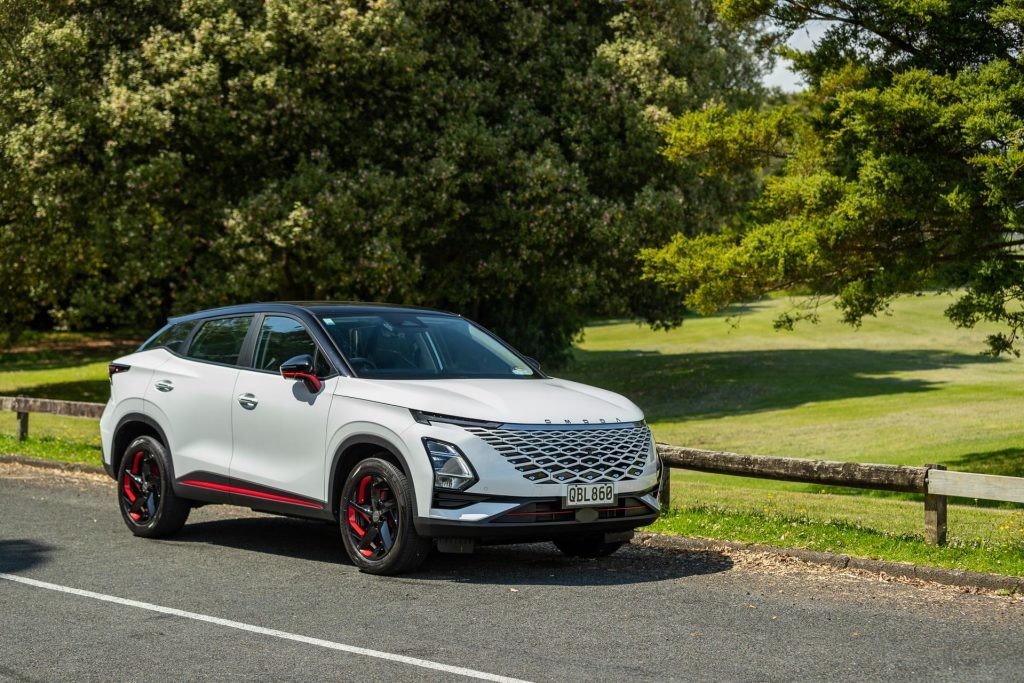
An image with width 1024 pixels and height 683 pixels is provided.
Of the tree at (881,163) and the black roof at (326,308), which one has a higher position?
the tree at (881,163)

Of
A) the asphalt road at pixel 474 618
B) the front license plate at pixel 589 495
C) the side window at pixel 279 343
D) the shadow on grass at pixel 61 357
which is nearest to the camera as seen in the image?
the asphalt road at pixel 474 618

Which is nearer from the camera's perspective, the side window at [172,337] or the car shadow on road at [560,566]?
the car shadow on road at [560,566]

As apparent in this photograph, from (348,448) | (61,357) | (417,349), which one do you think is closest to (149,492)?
(348,448)

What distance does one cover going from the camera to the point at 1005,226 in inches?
641

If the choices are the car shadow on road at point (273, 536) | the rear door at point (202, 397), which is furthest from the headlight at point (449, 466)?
the rear door at point (202, 397)

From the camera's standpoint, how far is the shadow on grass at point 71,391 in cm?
3009

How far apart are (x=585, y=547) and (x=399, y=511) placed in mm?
1793

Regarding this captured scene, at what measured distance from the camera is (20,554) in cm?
926

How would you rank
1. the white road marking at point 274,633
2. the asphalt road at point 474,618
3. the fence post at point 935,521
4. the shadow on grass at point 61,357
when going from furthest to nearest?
the shadow on grass at point 61,357 → the fence post at point 935,521 → the asphalt road at point 474,618 → the white road marking at point 274,633

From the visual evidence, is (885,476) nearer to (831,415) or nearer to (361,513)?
(361,513)

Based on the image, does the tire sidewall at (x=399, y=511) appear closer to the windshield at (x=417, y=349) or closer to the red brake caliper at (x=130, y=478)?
the windshield at (x=417, y=349)

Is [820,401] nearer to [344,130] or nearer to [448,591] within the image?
[344,130]

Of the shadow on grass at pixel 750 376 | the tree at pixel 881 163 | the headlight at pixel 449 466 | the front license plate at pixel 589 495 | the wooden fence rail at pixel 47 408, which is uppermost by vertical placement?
the tree at pixel 881 163

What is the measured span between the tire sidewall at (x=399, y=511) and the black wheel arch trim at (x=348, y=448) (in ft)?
0.15
